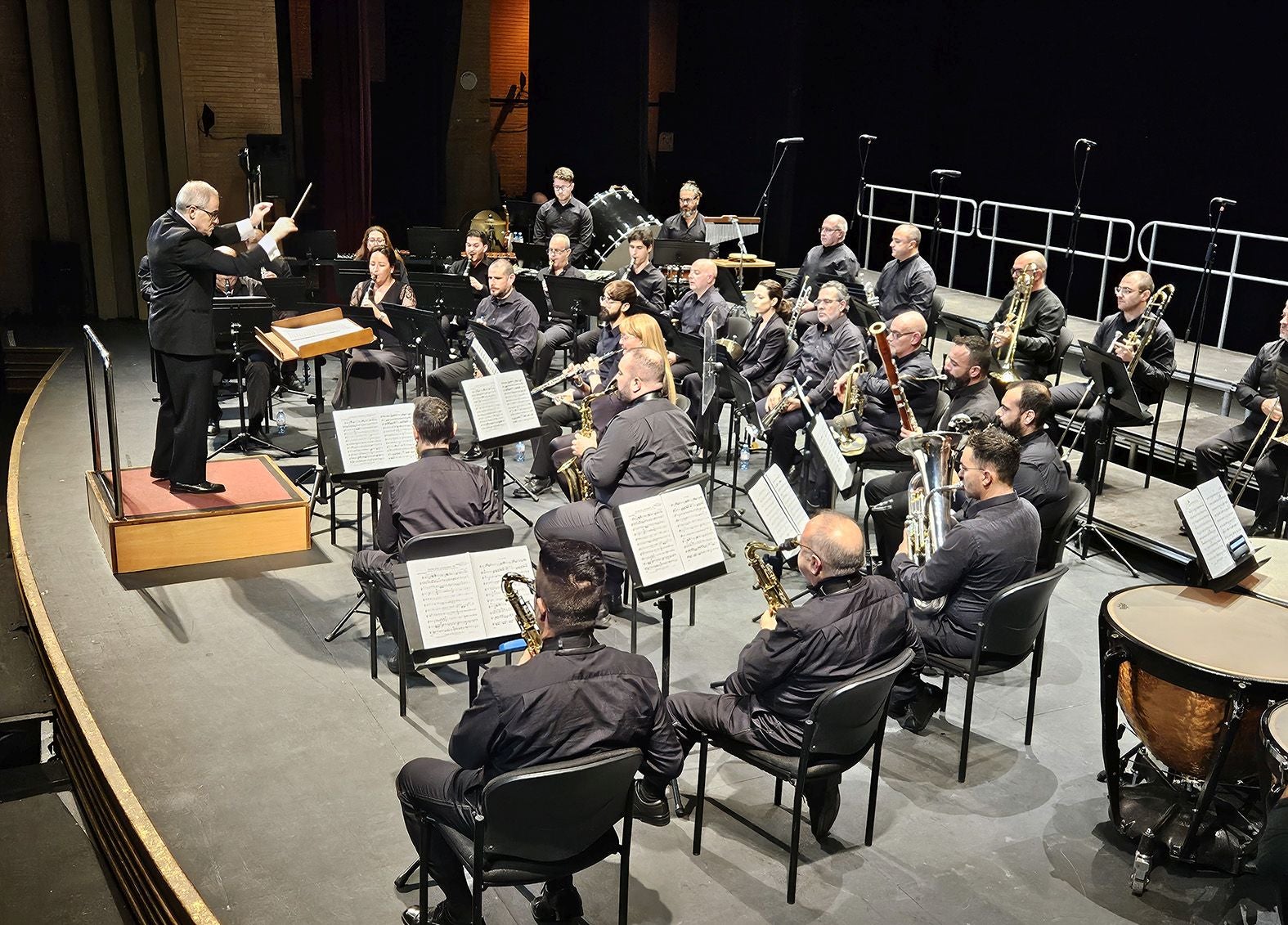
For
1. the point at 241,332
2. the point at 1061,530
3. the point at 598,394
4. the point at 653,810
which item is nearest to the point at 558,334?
the point at 241,332

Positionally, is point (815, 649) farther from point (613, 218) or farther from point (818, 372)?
point (613, 218)

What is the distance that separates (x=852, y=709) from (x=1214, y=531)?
168cm

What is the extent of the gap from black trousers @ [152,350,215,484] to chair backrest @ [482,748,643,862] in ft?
12.8

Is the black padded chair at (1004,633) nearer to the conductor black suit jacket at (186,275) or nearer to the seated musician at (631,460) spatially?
the seated musician at (631,460)

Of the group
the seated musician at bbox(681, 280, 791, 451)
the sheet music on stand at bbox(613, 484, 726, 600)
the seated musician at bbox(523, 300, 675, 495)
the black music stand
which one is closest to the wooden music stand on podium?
the black music stand

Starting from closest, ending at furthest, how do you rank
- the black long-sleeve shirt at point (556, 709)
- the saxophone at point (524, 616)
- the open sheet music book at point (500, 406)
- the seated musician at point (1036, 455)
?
the black long-sleeve shirt at point (556, 709) → the saxophone at point (524, 616) → the seated musician at point (1036, 455) → the open sheet music book at point (500, 406)

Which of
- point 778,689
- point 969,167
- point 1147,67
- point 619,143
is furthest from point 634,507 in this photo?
point 619,143

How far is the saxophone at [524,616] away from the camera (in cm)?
352

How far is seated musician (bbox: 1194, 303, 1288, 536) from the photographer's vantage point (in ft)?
21.1

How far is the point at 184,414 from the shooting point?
6.24 metres

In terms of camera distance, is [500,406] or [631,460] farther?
[500,406]

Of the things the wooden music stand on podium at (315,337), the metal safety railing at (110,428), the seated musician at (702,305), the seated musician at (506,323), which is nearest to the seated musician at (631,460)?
the wooden music stand on podium at (315,337)

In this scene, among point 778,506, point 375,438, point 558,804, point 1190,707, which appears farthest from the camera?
point 375,438

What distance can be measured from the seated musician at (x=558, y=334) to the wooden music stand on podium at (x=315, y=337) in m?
1.89
